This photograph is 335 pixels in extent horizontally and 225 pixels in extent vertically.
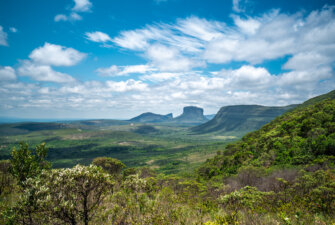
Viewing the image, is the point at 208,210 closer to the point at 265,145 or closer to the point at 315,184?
the point at 315,184

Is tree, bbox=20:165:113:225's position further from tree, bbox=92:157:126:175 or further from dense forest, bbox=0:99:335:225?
tree, bbox=92:157:126:175

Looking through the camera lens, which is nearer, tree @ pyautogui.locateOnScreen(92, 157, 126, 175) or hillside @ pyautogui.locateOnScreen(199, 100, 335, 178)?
hillside @ pyautogui.locateOnScreen(199, 100, 335, 178)

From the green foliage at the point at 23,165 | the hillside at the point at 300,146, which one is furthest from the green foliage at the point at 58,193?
the hillside at the point at 300,146

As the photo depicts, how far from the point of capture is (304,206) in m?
9.13

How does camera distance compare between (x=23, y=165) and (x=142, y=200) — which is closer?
(x=142, y=200)

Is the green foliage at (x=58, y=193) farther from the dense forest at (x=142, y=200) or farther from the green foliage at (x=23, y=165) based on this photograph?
the green foliage at (x=23, y=165)

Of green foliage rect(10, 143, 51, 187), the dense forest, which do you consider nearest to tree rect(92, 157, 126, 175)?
the dense forest

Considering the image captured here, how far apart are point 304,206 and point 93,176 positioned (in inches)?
439

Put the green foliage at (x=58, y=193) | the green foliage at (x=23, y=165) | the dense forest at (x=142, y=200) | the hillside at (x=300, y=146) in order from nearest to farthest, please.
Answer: the green foliage at (x=58, y=193), the dense forest at (x=142, y=200), the green foliage at (x=23, y=165), the hillside at (x=300, y=146)

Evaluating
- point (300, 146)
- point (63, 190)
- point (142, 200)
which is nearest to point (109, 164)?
point (142, 200)

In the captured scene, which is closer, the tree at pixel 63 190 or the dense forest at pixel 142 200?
the tree at pixel 63 190

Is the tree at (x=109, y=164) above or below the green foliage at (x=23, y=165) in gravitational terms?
below

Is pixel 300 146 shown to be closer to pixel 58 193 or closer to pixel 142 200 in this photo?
pixel 142 200

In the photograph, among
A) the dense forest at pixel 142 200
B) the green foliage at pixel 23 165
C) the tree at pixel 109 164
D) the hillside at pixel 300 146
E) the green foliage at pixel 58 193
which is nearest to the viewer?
the green foliage at pixel 58 193
